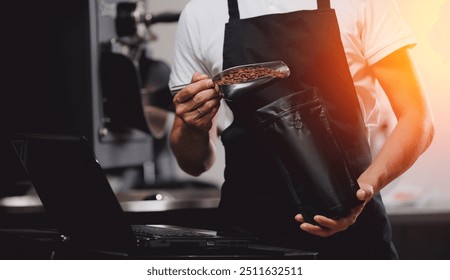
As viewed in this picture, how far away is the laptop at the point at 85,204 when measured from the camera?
935 millimetres

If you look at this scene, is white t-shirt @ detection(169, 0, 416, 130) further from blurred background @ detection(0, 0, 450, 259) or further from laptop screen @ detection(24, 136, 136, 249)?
laptop screen @ detection(24, 136, 136, 249)

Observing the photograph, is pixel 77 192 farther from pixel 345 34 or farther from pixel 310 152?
pixel 345 34

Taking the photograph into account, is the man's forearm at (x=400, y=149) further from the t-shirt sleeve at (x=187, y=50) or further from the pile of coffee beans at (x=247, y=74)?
the t-shirt sleeve at (x=187, y=50)

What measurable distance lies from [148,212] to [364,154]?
495 millimetres

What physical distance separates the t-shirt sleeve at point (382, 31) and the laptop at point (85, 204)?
15.3 inches

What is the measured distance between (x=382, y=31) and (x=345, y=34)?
0.06 metres

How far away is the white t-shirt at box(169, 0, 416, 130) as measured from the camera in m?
1.11

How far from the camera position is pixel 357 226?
113 cm

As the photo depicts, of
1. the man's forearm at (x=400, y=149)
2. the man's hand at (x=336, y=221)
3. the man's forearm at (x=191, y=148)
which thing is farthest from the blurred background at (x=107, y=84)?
the man's hand at (x=336, y=221)

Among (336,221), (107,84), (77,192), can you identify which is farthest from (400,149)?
(107,84)

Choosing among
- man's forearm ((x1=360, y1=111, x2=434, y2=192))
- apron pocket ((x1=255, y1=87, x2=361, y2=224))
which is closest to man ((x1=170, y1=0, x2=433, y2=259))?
man's forearm ((x1=360, y1=111, x2=434, y2=192))

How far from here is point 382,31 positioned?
1104 mm
